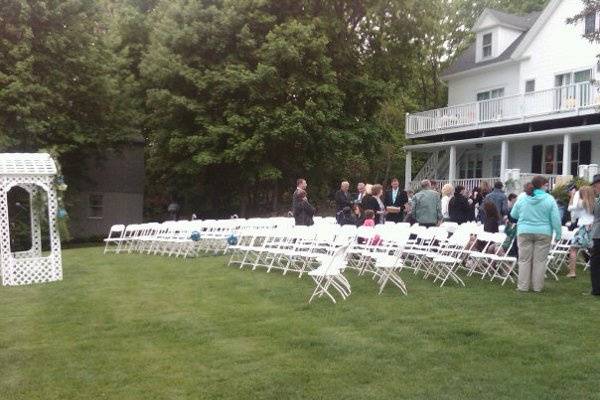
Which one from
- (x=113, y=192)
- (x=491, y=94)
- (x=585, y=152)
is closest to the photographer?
(x=585, y=152)

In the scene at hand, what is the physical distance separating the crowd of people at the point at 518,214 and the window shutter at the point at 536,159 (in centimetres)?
846

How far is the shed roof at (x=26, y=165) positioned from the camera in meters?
11.9

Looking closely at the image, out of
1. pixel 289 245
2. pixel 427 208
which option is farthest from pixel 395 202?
pixel 289 245

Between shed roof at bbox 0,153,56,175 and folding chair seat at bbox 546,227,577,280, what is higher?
shed roof at bbox 0,153,56,175

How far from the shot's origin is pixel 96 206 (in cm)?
3172

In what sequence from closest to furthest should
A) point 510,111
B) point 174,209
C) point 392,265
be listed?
point 392,265 < point 510,111 < point 174,209


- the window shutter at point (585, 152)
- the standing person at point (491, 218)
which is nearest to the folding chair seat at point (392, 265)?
the standing person at point (491, 218)

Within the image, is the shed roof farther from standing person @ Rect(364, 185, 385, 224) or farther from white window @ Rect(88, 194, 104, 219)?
white window @ Rect(88, 194, 104, 219)

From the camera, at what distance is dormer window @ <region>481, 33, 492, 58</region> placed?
1109 inches

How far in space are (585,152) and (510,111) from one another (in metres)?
2.94

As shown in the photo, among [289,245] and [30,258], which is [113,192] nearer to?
[30,258]

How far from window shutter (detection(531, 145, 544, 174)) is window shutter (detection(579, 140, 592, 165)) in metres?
1.81

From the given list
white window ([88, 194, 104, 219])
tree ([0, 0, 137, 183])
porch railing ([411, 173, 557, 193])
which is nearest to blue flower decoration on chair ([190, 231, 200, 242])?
porch railing ([411, 173, 557, 193])

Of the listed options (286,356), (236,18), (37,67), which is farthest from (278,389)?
(37,67)
